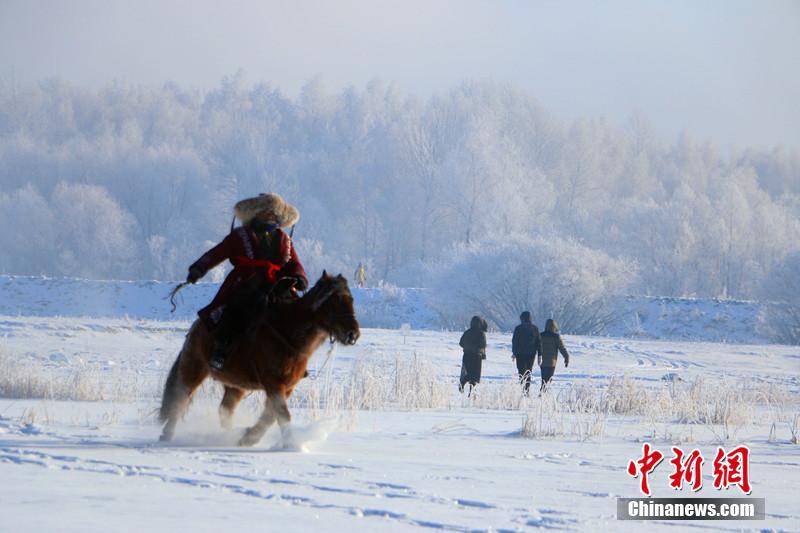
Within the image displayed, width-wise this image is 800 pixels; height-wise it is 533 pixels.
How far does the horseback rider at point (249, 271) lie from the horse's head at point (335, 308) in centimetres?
25

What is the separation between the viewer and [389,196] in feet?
245

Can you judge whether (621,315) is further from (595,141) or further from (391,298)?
(595,141)

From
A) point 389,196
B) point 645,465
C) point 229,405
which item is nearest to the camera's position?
point 645,465

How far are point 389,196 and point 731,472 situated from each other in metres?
67.6

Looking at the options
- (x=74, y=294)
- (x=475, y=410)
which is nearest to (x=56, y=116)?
(x=74, y=294)

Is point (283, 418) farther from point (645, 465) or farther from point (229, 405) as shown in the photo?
point (645, 465)

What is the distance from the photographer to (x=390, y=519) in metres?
5.15

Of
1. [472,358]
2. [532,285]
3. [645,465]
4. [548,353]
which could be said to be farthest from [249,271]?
[532,285]

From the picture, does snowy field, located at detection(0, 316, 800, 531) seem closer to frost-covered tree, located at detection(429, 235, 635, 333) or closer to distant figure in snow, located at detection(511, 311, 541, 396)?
distant figure in snow, located at detection(511, 311, 541, 396)

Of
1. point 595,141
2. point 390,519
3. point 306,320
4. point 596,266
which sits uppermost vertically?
point 595,141

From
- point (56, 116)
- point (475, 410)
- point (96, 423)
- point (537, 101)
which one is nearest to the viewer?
point (96, 423)

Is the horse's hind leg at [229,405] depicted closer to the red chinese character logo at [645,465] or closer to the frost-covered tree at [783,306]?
the red chinese character logo at [645,465]

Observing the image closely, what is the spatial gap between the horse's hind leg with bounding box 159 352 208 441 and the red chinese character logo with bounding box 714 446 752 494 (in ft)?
11.1

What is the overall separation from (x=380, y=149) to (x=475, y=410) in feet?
210
